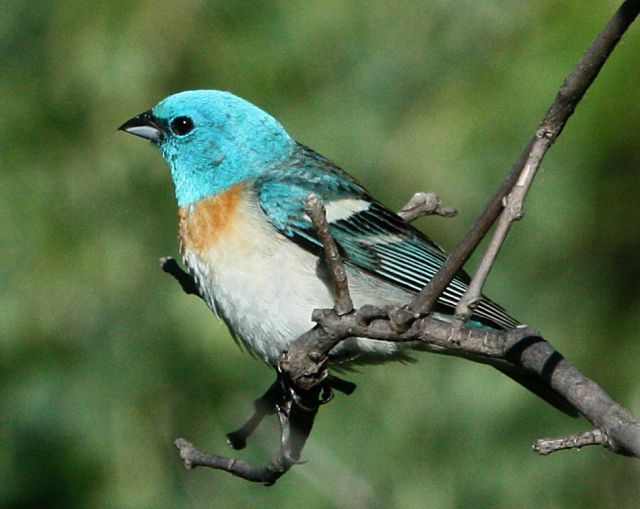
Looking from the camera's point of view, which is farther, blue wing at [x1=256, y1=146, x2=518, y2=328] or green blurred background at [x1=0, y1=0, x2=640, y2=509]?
green blurred background at [x1=0, y1=0, x2=640, y2=509]

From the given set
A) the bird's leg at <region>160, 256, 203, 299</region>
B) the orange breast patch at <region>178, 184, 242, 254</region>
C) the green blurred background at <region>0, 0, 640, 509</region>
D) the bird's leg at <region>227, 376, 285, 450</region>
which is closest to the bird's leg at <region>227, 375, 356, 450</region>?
the bird's leg at <region>227, 376, 285, 450</region>

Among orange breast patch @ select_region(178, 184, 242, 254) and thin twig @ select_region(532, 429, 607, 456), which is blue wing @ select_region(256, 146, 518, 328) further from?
thin twig @ select_region(532, 429, 607, 456)

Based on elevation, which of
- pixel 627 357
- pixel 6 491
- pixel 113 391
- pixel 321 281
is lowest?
pixel 6 491

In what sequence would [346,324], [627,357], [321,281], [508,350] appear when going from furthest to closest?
[627,357]
[321,281]
[346,324]
[508,350]

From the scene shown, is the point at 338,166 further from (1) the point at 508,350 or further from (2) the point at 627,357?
(1) the point at 508,350

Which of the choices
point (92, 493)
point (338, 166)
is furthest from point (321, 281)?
point (92, 493)

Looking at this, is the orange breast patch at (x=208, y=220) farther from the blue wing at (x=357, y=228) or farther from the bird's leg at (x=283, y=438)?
the bird's leg at (x=283, y=438)
